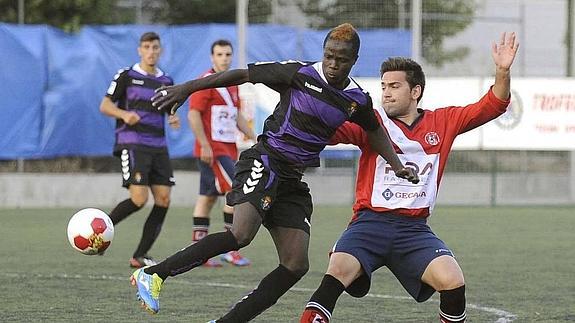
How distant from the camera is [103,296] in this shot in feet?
28.7

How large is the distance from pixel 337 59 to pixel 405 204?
828mm

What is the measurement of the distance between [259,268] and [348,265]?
4.77 meters

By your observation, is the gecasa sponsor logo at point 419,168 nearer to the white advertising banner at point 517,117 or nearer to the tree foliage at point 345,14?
the white advertising banner at point 517,117

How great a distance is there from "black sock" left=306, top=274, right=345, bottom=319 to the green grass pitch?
1.61 meters

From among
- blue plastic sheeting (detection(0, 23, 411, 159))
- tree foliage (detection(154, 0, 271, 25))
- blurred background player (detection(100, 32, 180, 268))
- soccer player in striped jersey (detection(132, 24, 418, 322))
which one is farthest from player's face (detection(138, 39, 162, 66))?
tree foliage (detection(154, 0, 271, 25))

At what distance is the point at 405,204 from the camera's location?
641cm

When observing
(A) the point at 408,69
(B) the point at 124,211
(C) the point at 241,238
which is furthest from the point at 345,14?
(C) the point at 241,238

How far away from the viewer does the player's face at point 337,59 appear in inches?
249

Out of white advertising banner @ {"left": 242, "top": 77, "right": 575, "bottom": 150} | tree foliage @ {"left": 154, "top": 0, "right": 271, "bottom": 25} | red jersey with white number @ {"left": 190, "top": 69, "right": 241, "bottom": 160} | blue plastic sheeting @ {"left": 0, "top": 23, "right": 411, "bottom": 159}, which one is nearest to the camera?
red jersey with white number @ {"left": 190, "top": 69, "right": 241, "bottom": 160}

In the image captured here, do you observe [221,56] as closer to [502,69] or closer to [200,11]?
[502,69]

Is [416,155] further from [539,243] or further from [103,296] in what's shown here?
[539,243]

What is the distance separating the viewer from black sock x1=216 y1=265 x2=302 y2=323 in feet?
21.7

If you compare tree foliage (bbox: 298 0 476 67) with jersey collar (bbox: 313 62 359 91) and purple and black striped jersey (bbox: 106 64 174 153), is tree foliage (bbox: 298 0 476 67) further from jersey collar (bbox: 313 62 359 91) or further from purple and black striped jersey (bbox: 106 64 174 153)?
jersey collar (bbox: 313 62 359 91)

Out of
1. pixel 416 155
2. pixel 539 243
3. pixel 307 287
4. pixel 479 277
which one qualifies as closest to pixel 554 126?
pixel 539 243
